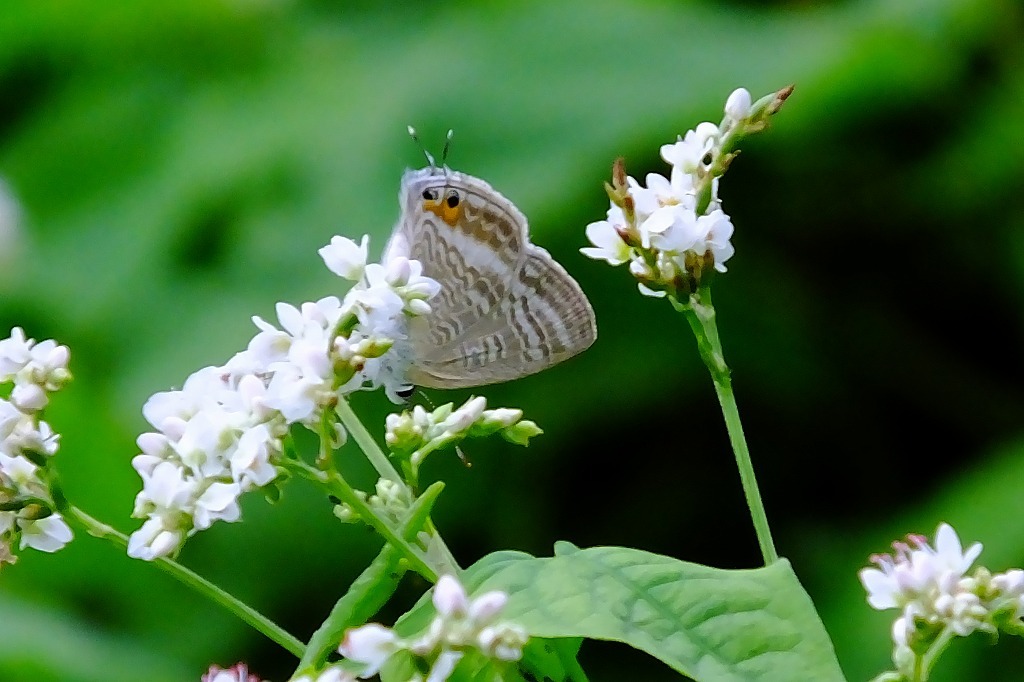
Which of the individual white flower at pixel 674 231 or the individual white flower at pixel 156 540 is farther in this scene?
the individual white flower at pixel 674 231

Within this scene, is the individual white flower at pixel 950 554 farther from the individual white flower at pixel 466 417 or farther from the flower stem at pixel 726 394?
the individual white flower at pixel 466 417

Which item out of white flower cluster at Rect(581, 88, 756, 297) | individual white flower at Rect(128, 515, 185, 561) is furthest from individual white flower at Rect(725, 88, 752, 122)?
individual white flower at Rect(128, 515, 185, 561)

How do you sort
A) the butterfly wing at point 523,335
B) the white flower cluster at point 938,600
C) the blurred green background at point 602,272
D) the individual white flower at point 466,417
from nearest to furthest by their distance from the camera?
the white flower cluster at point 938,600, the individual white flower at point 466,417, the butterfly wing at point 523,335, the blurred green background at point 602,272

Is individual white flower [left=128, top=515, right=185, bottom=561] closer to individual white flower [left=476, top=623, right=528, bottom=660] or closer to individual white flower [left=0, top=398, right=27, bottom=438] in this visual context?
individual white flower [left=0, top=398, right=27, bottom=438]

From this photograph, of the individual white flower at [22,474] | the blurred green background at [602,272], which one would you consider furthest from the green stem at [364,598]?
the blurred green background at [602,272]

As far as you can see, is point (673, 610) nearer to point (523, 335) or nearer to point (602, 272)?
point (523, 335)

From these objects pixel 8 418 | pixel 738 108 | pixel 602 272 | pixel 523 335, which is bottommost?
pixel 8 418

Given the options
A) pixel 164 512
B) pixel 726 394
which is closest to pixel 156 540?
pixel 164 512
